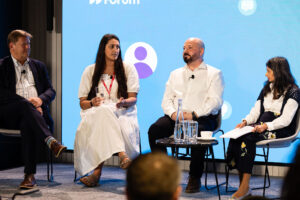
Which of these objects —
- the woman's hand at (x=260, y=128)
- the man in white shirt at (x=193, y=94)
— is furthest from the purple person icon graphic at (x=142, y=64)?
the woman's hand at (x=260, y=128)

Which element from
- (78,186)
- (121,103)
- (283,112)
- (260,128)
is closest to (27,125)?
(78,186)

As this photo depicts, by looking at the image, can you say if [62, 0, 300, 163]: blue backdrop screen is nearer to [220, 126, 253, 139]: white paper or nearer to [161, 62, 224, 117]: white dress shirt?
[161, 62, 224, 117]: white dress shirt

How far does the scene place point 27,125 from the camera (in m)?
4.03

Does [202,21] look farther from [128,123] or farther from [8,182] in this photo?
[8,182]

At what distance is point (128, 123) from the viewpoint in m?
4.32

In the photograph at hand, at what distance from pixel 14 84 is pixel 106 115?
102 cm

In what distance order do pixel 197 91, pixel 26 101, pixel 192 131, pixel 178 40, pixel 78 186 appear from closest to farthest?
pixel 192 131 → pixel 26 101 → pixel 78 186 → pixel 197 91 → pixel 178 40

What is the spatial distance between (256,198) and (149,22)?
4420mm

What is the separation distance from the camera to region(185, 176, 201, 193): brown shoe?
13.1 ft

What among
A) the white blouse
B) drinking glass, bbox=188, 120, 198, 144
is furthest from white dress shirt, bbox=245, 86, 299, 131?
the white blouse

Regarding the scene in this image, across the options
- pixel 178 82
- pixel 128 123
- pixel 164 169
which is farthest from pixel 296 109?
pixel 164 169

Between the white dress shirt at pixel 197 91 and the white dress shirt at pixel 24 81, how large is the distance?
4.45 feet

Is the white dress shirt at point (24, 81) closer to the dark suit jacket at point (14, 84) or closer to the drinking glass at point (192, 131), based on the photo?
the dark suit jacket at point (14, 84)

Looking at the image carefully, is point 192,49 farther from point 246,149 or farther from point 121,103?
point 246,149
